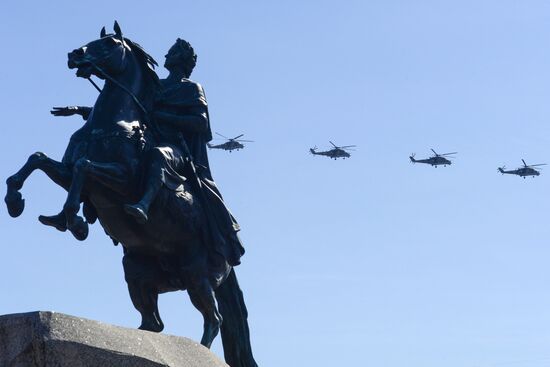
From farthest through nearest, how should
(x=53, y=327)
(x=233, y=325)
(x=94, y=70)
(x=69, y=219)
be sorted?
(x=233, y=325)
(x=94, y=70)
(x=69, y=219)
(x=53, y=327)

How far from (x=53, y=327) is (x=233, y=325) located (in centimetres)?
533

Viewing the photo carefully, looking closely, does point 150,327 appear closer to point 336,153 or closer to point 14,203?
point 14,203

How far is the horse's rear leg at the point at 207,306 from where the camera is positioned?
1708 centimetres

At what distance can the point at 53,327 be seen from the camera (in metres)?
13.0

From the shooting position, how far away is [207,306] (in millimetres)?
17141

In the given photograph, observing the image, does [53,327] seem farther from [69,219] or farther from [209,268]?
[209,268]

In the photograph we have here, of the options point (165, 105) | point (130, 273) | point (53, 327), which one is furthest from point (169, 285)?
point (53, 327)

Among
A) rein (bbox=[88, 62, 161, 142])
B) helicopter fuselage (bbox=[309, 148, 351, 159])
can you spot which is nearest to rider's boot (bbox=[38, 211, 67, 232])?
rein (bbox=[88, 62, 161, 142])

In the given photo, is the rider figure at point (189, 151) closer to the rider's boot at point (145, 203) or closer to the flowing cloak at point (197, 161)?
the flowing cloak at point (197, 161)

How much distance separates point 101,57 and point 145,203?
69.8 inches

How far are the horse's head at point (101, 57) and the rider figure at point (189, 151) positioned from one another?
67 centimetres

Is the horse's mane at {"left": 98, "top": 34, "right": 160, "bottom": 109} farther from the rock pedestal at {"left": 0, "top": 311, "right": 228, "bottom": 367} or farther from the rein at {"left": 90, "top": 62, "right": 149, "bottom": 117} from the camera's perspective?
the rock pedestal at {"left": 0, "top": 311, "right": 228, "bottom": 367}

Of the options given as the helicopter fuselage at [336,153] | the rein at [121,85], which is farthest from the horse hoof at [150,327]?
the helicopter fuselage at [336,153]

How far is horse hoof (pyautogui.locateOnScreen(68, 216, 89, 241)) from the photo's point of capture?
1570 cm
